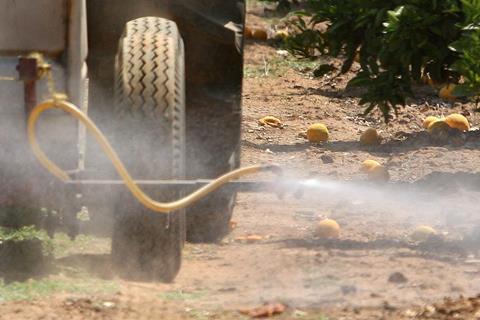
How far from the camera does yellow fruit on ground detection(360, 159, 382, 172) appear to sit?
26.4 ft

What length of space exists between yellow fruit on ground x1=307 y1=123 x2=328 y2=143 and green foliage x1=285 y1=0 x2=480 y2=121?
577mm

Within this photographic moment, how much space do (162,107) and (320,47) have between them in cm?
392

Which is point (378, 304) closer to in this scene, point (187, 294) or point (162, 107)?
point (187, 294)

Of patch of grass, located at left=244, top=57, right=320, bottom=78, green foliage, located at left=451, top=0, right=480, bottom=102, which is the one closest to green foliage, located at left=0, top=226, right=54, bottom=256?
green foliage, located at left=451, top=0, right=480, bottom=102

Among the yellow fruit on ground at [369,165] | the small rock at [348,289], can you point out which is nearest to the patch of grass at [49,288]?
the small rock at [348,289]

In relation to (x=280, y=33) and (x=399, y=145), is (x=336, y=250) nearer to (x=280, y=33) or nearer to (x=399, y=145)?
(x=399, y=145)

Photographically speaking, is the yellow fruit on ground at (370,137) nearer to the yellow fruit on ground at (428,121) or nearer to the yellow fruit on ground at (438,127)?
the yellow fruit on ground at (438,127)

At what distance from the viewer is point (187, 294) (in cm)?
512

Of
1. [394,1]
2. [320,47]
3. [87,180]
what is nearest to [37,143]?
[87,180]

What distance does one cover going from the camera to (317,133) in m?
9.39

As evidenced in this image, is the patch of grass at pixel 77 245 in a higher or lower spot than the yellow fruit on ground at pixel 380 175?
higher

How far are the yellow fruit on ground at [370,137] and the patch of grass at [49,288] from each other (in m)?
4.40

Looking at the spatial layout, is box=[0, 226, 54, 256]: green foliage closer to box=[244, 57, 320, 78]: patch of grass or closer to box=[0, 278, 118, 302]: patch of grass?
box=[0, 278, 118, 302]: patch of grass

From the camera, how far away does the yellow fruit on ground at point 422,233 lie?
6.34m
